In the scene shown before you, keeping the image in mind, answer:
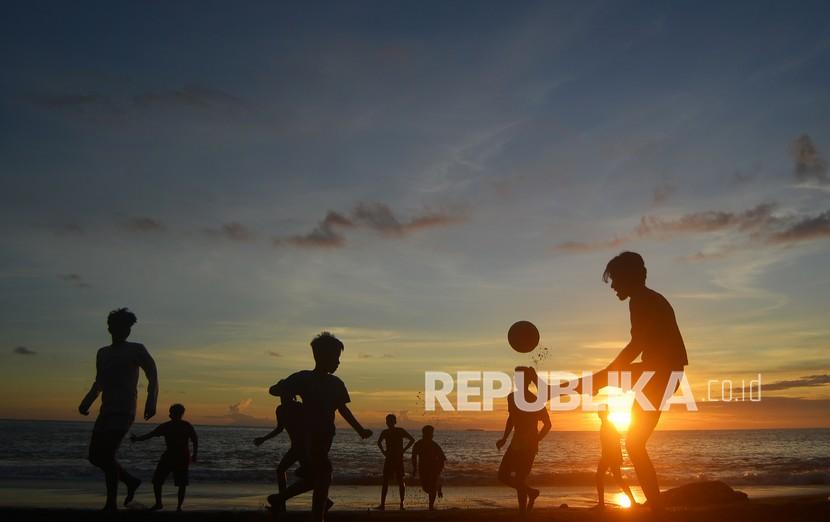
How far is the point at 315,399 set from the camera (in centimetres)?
684

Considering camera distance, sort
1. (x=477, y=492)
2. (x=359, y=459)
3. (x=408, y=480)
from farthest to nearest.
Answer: (x=359, y=459) < (x=408, y=480) < (x=477, y=492)

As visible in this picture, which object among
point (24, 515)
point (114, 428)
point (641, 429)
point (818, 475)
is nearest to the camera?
point (641, 429)

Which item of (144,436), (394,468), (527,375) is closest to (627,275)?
(527,375)

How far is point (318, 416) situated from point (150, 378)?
2.86 metres

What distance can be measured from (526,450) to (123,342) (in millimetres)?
5031

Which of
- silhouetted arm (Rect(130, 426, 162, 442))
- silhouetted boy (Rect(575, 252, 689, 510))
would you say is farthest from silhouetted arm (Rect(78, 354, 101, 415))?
silhouetted boy (Rect(575, 252, 689, 510))

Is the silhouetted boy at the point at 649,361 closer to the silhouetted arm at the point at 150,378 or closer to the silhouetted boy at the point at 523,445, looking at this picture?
the silhouetted boy at the point at 523,445

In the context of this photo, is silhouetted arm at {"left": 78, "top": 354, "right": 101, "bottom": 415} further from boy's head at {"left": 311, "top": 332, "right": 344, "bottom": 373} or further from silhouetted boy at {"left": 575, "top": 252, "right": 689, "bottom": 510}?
silhouetted boy at {"left": 575, "top": 252, "right": 689, "bottom": 510}

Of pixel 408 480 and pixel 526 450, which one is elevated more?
pixel 526 450

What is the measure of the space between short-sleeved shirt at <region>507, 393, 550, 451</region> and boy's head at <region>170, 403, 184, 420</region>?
7.29 meters

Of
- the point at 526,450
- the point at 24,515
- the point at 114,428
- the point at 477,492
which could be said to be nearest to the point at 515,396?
the point at 526,450

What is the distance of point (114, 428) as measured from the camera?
8.47 metres

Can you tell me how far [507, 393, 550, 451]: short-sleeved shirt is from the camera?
8523 mm

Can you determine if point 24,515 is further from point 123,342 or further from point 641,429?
point 641,429
